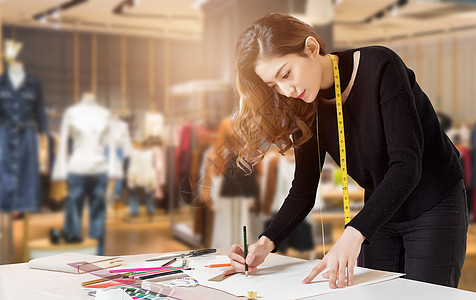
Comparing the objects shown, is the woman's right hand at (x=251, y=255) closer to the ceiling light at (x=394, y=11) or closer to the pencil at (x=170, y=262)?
the pencil at (x=170, y=262)

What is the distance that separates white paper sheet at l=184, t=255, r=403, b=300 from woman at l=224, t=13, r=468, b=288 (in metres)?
0.04

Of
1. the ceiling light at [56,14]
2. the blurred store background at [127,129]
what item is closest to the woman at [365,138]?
the blurred store background at [127,129]

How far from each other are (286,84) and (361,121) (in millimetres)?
244

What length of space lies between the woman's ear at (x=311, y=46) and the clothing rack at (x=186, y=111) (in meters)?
3.06

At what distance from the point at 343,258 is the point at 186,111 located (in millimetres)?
3422

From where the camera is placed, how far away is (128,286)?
123 centimetres

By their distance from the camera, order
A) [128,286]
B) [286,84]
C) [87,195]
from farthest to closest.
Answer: [87,195]
[286,84]
[128,286]

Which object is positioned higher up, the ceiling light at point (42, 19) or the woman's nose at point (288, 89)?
the ceiling light at point (42, 19)

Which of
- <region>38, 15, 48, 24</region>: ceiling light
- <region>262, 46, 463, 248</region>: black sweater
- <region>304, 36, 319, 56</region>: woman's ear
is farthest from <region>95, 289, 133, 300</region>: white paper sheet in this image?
<region>38, 15, 48, 24</region>: ceiling light

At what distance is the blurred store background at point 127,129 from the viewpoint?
411 cm

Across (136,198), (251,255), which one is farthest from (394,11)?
(251,255)

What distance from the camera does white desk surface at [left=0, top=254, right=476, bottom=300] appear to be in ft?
3.76

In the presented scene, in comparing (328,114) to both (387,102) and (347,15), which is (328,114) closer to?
(387,102)

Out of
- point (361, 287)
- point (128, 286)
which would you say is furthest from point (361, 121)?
point (128, 286)
